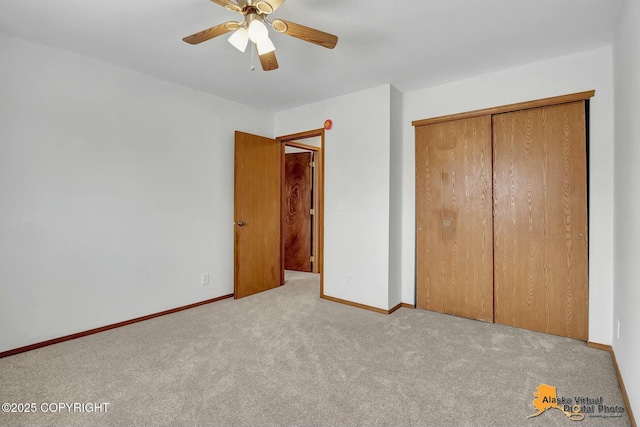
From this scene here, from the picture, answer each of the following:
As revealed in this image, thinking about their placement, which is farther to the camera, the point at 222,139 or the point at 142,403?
the point at 222,139

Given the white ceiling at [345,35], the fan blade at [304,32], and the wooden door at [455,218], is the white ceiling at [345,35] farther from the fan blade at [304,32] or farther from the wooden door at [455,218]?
the wooden door at [455,218]

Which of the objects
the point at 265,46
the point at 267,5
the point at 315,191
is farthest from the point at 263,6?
the point at 315,191

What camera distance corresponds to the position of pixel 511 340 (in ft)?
8.62

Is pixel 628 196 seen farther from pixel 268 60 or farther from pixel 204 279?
pixel 204 279

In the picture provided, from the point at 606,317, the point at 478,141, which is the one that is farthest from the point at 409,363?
the point at 478,141

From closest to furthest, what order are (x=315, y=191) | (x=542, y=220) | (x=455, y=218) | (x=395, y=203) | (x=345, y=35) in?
(x=345, y=35) → (x=542, y=220) → (x=455, y=218) → (x=395, y=203) → (x=315, y=191)

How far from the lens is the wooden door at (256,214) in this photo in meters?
3.82

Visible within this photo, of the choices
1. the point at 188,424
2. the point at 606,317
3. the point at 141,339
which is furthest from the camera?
the point at 141,339

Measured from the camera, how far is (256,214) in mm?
4055

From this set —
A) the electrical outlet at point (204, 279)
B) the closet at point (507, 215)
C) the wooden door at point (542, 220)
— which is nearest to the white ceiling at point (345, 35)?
the closet at point (507, 215)

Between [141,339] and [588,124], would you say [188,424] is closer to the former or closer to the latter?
[141,339]

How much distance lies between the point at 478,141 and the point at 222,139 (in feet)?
9.18

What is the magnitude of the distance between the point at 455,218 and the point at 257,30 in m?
2.49

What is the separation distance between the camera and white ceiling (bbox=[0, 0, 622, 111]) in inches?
80.4
